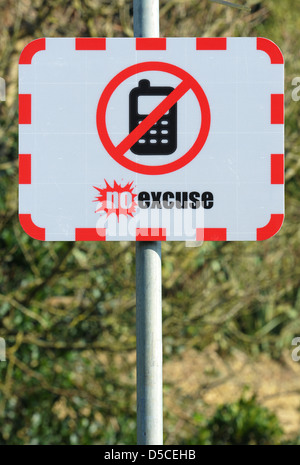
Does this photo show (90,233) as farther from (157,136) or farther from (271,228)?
(271,228)

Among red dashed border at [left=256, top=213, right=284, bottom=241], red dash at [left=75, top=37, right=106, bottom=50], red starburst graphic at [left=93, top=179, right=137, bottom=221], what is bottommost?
red dashed border at [left=256, top=213, right=284, bottom=241]

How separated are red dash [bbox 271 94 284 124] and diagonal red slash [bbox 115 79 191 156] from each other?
208 millimetres

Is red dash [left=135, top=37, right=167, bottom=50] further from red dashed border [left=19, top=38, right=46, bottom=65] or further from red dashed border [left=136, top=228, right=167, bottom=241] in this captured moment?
red dashed border [left=136, top=228, right=167, bottom=241]

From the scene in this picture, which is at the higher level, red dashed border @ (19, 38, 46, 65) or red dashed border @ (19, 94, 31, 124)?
red dashed border @ (19, 38, 46, 65)

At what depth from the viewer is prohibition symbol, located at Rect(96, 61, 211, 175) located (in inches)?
66.7

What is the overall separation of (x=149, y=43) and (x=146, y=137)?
0.74 feet

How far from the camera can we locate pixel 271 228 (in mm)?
1733

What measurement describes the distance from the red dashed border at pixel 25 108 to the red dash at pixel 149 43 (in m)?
0.29

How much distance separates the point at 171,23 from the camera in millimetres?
4875

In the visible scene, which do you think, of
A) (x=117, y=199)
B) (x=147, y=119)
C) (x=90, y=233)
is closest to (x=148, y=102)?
(x=147, y=119)

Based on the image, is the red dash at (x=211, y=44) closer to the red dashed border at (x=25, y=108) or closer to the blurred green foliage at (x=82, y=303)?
the red dashed border at (x=25, y=108)

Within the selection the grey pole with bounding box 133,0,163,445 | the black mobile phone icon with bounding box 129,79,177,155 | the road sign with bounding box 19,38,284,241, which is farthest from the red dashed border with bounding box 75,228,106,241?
the black mobile phone icon with bounding box 129,79,177,155

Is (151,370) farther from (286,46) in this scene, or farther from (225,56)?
(286,46)
